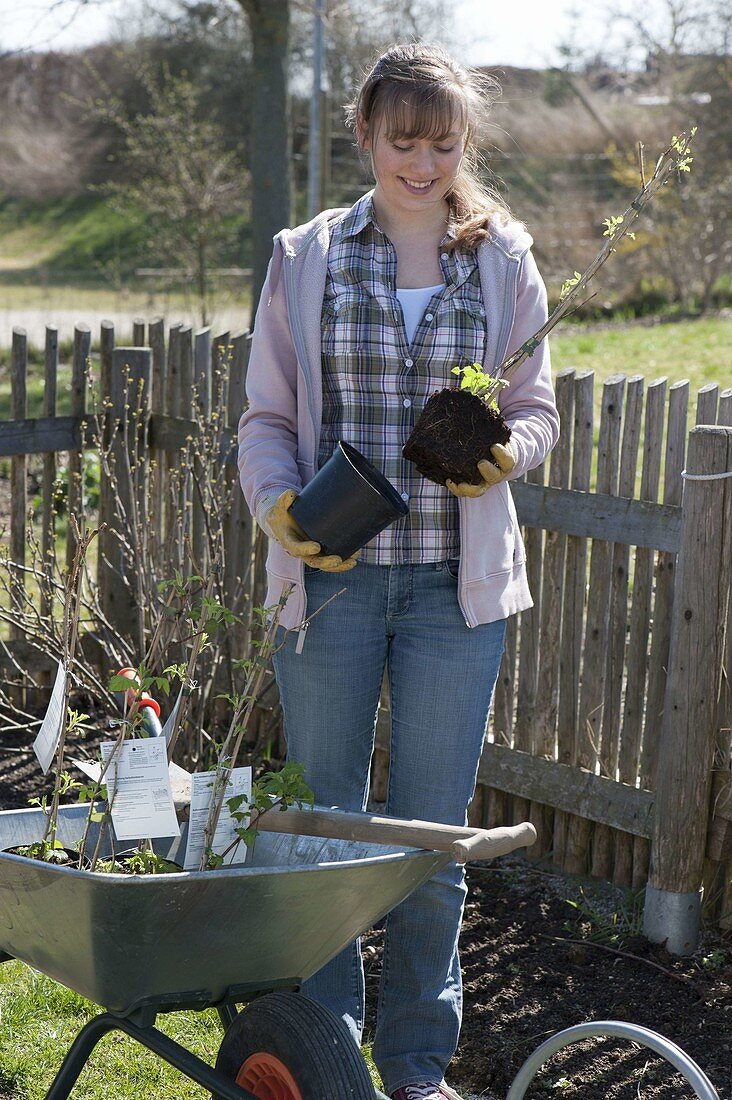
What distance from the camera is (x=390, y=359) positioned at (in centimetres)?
205

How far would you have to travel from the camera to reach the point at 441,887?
7.07 feet

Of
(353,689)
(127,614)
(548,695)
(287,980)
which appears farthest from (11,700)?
(287,980)

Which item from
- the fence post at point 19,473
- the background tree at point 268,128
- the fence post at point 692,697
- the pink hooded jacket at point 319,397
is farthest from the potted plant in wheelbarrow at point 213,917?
the background tree at point 268,128

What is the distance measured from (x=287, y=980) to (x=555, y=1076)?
92 cm

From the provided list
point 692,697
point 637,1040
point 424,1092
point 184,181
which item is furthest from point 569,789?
point 184,181

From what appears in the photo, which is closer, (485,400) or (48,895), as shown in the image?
(48,895)

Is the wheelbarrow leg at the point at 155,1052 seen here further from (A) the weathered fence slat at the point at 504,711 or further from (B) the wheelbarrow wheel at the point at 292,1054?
(A) the weathered fence slat at the point at 504,711

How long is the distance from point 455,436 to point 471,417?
0.15 feet

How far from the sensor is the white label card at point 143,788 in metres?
1.72

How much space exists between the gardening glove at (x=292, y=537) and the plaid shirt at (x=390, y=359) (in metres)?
0.15

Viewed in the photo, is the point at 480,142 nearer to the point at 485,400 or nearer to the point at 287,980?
the point at 485,400

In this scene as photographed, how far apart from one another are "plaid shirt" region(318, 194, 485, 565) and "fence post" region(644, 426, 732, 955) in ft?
2.89

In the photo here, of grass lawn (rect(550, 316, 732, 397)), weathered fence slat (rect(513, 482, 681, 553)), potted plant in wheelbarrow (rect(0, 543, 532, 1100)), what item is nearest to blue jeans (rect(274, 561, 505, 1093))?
potted plant in wheelbarrow (rect(0, 543, 532, 1100))

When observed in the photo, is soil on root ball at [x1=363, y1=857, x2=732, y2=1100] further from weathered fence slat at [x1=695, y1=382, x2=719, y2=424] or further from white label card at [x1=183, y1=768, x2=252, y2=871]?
weathered fence slat at [x1=695, y1=382, x2=719, y2=424]
